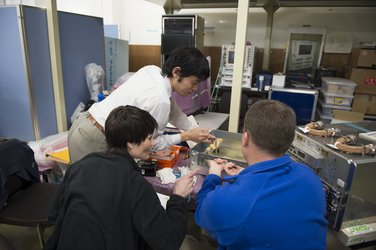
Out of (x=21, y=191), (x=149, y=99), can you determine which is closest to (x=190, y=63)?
(x=149, y=99)

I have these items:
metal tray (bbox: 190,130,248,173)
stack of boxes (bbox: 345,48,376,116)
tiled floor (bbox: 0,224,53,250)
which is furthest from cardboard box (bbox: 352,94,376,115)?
tiled floor (bbox: 0,224,53,250)

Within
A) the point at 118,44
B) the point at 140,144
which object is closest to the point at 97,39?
the point at 118,44

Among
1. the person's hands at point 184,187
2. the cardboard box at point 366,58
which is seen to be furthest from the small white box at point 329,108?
the person's hands at point 184,187

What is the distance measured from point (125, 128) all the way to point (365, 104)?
10.8 ft

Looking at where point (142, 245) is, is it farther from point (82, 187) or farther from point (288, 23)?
point (288, 23)

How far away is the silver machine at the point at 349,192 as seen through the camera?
0.98 m

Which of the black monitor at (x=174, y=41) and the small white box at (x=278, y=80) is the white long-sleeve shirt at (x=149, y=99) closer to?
the black monitor at (x=174, y=41)

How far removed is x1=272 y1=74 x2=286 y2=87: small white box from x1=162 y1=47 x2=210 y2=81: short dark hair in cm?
226

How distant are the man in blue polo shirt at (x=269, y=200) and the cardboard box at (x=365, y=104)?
2.96 m

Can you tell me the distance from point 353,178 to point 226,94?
8.32 feet

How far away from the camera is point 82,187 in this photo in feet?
2.52

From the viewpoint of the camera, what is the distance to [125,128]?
35.6 inches

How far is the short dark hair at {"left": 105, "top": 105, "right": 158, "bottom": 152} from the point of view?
2.97 feet

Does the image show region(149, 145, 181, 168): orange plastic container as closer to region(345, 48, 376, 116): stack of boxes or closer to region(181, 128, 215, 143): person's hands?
region(181, 128, 215, 143): person's hands
